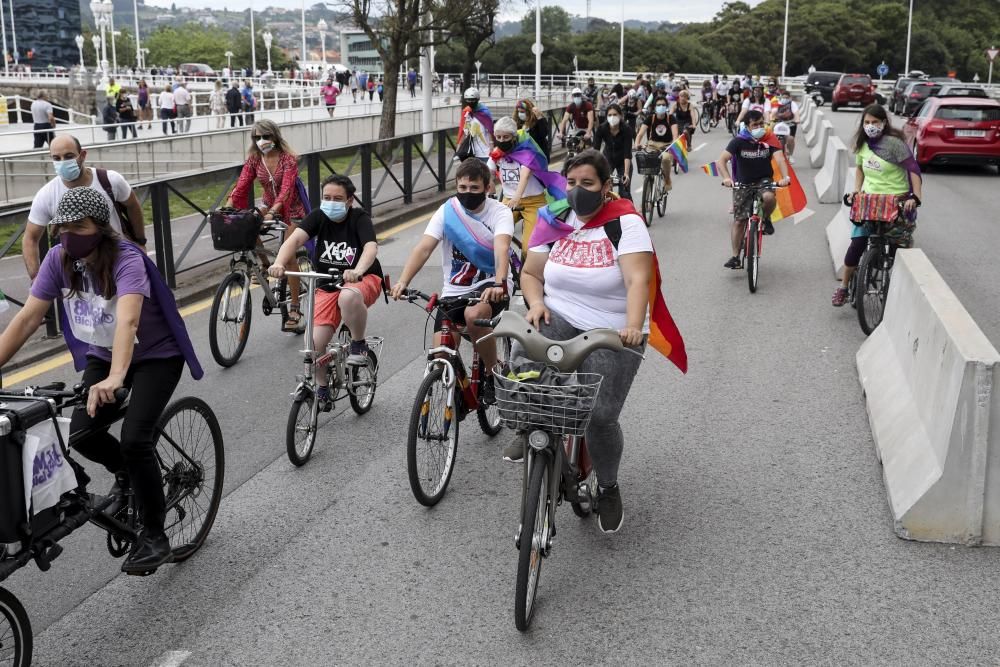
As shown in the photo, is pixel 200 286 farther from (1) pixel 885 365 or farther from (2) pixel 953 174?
(2) pixel 953 174

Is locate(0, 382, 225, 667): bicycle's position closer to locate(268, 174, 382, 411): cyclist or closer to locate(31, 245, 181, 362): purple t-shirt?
locate(31, 245, 181, 362): purple t-shirt

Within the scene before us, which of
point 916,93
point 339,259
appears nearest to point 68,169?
point 339,259

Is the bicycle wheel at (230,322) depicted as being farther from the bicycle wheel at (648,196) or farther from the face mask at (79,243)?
the bicycle wheel at (648,196)

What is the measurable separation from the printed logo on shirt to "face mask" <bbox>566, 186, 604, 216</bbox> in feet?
0.52

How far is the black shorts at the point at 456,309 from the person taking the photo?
6066 millimetres

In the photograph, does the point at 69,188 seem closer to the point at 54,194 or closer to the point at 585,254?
the point at 54,194

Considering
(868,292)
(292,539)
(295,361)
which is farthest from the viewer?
(868,292)

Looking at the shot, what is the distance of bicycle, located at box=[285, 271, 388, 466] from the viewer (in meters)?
6.21

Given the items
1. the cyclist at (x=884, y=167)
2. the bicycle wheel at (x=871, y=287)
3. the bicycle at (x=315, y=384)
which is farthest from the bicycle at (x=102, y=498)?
the cyclist at (x=884, y=167)

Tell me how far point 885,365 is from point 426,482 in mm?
3287

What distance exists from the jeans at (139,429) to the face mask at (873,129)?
6.62 m

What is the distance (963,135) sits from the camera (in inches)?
915

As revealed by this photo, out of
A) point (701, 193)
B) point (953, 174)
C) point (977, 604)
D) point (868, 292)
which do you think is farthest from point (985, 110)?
point (977, 604)

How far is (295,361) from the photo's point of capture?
341 inches
